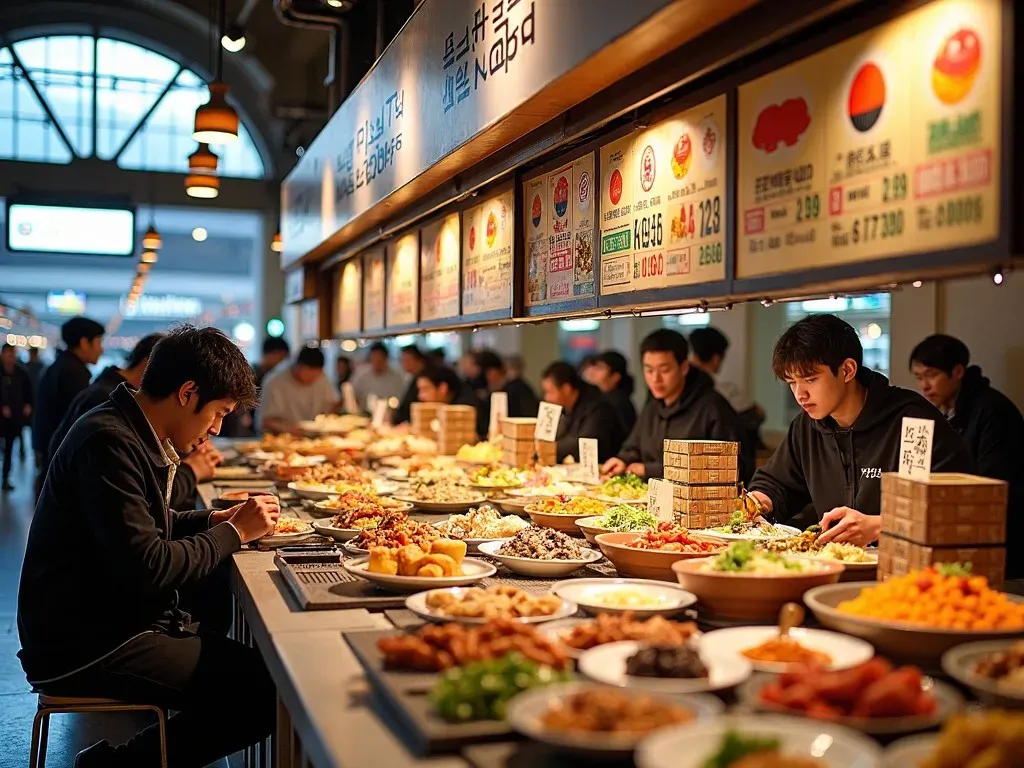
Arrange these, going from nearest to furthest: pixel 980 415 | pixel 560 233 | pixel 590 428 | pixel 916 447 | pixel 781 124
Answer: pixel 781 124, pixel 916 447, pixel 560 233, pixel 980 415, pixel 590 428

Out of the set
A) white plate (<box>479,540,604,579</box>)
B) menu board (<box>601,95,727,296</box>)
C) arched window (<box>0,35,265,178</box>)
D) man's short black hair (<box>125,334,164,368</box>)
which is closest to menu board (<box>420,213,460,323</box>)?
man's short black hair (<box>125,334,164,368</box>)

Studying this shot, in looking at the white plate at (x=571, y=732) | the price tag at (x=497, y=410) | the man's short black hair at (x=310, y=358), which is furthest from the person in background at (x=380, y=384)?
the white plate at (x=571, y=732)

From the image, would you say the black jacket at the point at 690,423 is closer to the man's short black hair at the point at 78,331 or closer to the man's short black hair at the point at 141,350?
the man's short black hair at the point at 141,350

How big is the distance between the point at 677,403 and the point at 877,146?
11.6ft

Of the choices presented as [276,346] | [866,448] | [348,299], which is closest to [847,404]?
[866,448]

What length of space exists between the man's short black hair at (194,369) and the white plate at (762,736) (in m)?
2.02

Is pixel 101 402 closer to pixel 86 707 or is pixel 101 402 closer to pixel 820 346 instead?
pixel 86 707

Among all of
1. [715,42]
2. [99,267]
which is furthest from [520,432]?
[99,267]

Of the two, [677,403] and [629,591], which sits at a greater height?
[677,403]

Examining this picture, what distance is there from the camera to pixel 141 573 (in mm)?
2943

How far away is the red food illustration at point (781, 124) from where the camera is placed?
245 cm

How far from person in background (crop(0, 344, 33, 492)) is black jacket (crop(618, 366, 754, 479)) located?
10.7m

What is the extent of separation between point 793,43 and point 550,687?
1653 mm

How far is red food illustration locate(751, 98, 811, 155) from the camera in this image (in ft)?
8.03
